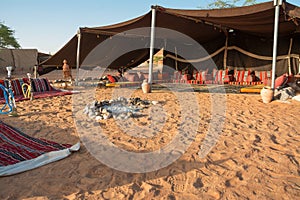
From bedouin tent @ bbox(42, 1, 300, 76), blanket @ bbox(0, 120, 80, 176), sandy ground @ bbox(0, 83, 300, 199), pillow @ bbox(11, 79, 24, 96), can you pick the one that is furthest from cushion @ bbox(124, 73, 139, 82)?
blanket @ bbox(0, 120, 80, 176)

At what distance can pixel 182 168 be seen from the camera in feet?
6.48

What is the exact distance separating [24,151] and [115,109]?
191 cm

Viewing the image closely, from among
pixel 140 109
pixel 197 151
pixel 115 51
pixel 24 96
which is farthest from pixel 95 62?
pixel 197 151

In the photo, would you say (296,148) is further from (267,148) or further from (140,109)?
(140,109)

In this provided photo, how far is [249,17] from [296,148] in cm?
374

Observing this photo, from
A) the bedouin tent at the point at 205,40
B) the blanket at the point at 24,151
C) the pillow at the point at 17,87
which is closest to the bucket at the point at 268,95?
the bedouin tent at the point at 205,40

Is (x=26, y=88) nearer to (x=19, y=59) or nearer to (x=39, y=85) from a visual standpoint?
(x=39, y=85)

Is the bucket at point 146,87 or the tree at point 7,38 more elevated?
the tree at point 7,38

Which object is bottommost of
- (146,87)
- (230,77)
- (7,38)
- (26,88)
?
(26,88)

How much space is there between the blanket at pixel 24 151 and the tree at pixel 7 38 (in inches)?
855

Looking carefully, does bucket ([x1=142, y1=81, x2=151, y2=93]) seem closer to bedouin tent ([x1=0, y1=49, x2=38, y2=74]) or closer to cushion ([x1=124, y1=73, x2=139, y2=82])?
cushion ([x1=124, y1=73, x2=139, y2=82])

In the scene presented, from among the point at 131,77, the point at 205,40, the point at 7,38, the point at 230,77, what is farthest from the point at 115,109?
the point at 7,38

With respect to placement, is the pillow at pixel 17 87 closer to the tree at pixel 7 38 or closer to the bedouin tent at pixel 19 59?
the bedouin tent at pixel 19 59

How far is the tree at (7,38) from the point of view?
20.0m
